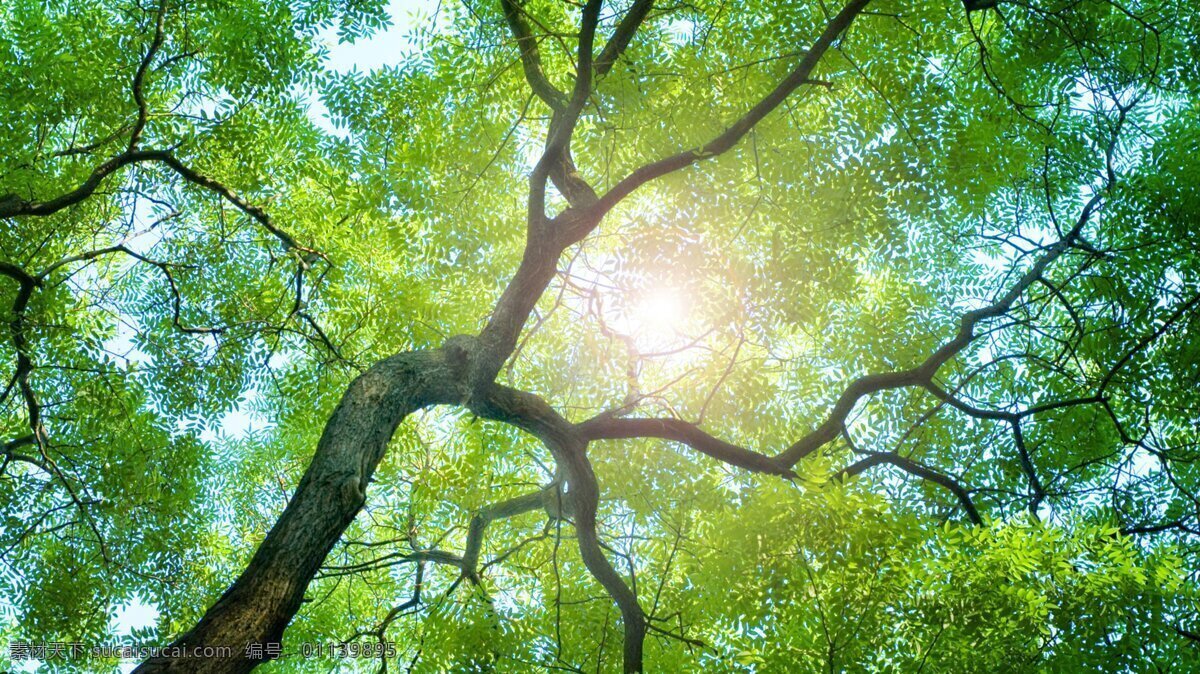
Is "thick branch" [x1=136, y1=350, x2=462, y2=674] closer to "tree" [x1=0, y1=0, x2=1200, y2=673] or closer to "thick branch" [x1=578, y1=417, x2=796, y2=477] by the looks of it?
"tree" [x1=0, y1=0, x2=1200, y2=673]

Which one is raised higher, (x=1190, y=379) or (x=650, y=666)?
(x=1190, y=379)

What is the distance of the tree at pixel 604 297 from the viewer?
5.99 meters

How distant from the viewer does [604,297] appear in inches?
314

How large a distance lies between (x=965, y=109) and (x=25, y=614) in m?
9.66

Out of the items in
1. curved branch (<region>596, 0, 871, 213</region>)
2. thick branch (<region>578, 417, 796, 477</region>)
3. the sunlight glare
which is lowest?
thick branch (<region>578, 417, 796, 477</region>)

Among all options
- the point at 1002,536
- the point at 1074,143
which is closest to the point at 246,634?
the point at 1002,536

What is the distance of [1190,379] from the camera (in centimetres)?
662

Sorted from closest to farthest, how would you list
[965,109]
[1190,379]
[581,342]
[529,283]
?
1. [529,283]
2. [1190,379]
3. [965,109]
4. [581,342]

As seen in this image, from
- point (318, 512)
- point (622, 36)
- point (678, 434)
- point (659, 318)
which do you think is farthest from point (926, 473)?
point (318, 512)

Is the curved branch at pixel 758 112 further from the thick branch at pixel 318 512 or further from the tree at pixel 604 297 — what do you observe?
the thick branch at pixel 318 512

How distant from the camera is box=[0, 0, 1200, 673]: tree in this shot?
5.99m

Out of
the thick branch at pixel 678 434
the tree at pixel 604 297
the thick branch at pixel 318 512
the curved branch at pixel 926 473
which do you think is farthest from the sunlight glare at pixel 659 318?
the thick branch at pixel 318 512

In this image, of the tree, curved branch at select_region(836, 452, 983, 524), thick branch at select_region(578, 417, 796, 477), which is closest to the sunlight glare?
the tree

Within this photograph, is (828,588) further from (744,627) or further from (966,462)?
(966,462)
